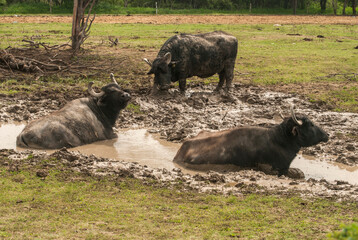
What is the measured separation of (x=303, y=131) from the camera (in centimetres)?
848

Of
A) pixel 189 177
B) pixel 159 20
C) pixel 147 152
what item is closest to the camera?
pixel 189 177

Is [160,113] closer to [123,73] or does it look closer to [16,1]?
[123,73]

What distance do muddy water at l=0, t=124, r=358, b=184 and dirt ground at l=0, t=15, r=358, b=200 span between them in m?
0.28

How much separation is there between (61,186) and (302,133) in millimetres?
4058

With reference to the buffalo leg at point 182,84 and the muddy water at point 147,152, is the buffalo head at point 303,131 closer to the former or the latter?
the muddy water at point 147,152

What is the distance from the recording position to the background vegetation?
4688 cm

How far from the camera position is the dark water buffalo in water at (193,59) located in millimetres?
13633

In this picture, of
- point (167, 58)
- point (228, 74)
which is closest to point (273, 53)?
point (228, 74)

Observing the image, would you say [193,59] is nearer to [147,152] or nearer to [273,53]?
[147,152]

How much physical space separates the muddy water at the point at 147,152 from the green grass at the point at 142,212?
5.72ft

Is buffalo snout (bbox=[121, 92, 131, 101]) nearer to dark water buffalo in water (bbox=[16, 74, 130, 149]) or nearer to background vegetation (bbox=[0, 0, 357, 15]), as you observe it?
dark water buffalo in water (bbox=[16, 74, 130, 149])

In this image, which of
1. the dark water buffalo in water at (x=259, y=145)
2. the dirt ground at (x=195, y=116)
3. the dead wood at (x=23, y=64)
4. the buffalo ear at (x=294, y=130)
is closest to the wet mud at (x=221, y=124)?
the dirt ground at (x=195, y=116)

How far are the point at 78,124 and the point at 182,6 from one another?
50.2 meters

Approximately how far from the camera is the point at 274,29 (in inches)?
1277
